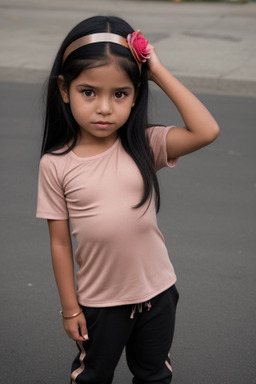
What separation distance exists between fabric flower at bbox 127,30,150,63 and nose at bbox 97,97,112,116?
0.16 metres

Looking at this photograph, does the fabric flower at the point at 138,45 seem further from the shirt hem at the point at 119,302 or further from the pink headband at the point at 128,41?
the shirt hem at the point at 119,302

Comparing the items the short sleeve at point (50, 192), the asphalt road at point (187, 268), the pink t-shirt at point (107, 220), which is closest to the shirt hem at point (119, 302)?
the pink t-shirt at point (107, 220)

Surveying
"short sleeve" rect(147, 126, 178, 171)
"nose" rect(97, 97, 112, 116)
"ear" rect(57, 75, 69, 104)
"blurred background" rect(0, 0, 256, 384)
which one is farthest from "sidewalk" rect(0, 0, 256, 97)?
"nose" rect(97, 97, 112, 116)

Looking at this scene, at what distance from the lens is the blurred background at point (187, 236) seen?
3.42m

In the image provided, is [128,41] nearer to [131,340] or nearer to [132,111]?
[132,111]

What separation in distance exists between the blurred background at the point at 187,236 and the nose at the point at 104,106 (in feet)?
1.42

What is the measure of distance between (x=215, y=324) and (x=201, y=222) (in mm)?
1408

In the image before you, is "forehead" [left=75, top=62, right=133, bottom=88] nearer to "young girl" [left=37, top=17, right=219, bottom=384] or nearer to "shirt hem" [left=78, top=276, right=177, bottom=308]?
"young girl" [left=37, top=17, right=219, bottom=384]

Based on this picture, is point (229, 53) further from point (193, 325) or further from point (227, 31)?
point (193, 325)

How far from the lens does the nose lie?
208 cm

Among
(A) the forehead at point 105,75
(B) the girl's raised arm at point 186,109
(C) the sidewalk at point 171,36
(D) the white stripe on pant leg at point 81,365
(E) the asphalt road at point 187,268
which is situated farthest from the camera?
(C) the sidewalk at point 171,36

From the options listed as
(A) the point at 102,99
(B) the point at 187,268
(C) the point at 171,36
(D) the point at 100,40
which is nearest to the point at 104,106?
(A) the point at 102,99

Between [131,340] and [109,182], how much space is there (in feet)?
1.85

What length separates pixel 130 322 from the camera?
2270mm
